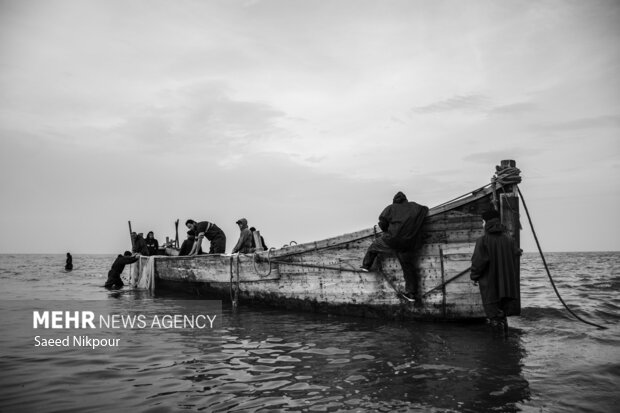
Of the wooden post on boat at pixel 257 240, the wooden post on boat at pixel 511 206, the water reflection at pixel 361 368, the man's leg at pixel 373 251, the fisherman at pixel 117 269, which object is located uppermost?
the wooden post on boat at pixel 511 206

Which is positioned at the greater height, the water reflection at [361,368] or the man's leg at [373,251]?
the man's leg at [373,251]

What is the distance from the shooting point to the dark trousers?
7715 mm

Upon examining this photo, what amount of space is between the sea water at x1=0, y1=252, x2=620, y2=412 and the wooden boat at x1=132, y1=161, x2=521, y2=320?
48cm

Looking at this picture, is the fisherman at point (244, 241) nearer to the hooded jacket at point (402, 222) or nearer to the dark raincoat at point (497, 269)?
the hooded jacket at point (402, 222)

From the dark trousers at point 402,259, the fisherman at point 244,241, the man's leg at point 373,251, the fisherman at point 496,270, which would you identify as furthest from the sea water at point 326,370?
the fisherman at point 244,241

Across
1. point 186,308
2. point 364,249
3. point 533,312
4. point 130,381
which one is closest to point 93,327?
point 186,308

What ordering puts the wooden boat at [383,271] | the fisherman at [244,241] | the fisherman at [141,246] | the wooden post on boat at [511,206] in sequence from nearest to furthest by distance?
the wooden post on boat at [511,206]
the wooden boat at [383,271]
the fisherman at [244,241]
the fisherman at [141,246]

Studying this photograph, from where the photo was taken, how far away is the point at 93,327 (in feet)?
26.0

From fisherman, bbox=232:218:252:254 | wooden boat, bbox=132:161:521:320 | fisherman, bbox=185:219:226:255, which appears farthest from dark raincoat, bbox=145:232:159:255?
wooden boat, bbox=132:161:521:320

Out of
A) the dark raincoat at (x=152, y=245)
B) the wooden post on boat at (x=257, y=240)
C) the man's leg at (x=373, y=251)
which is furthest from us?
the dark raincoat at (x=152, y=245)

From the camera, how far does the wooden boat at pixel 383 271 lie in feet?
24.6

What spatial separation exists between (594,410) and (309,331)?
465cm

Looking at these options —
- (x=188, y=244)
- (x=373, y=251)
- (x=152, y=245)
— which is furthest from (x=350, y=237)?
(x=152, y=245)

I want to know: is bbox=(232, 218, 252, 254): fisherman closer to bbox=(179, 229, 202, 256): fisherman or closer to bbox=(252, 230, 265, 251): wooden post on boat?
bbox=(252, 230, 265, 251): wooden post on boat
